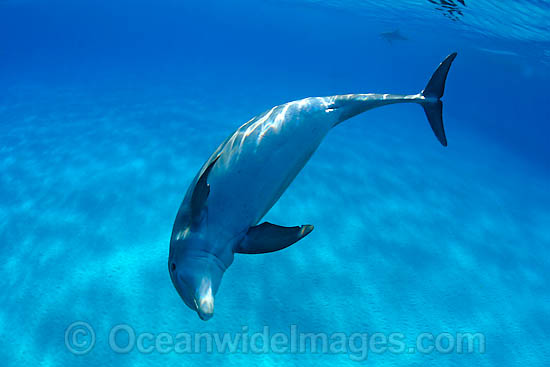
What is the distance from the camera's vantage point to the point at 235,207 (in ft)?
7.89

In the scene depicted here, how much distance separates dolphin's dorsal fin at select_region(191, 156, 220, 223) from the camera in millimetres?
2184

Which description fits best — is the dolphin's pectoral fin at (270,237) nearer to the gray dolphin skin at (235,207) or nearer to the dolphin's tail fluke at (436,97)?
the gray dolphin skin at (235,207)

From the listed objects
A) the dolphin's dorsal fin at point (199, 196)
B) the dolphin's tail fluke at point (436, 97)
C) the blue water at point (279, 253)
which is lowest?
the blue water at point (279, 253)

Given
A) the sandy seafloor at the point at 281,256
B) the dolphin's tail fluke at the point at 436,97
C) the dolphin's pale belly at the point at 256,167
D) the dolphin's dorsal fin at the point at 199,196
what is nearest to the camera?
the dolphin's dorsal fin at the point at 199,196

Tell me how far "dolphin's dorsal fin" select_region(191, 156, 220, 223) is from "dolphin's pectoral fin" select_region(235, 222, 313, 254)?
1.47ft

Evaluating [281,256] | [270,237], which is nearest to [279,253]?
[281,256]

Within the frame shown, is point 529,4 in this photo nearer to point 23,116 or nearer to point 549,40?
point 549,40

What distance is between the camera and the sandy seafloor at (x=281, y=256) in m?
4.44

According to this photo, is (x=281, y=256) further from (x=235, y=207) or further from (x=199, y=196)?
(x=199, y=196)

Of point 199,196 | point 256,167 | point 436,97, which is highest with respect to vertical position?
point 436,97

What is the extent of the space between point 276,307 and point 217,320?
2.99ft

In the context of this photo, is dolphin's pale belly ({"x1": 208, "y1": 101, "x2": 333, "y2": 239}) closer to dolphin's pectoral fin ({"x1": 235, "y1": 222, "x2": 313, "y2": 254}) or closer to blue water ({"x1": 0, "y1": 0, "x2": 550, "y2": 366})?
dolphin's pectoral fin ({"x1": 235, "y1": 222, "x2": 313, "y2": 254})

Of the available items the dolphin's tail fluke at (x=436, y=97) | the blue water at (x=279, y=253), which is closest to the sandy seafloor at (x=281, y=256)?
the blue water at (x=279, y=253)

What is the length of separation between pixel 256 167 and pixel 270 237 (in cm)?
60
